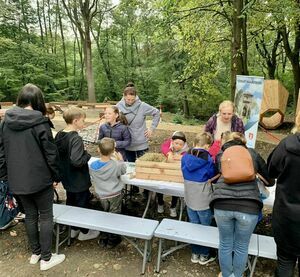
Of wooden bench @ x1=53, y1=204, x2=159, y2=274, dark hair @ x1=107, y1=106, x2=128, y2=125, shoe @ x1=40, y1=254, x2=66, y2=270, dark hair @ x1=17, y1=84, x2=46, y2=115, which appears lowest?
shoe @ x1=40, y1=254, x2=66, y2=270

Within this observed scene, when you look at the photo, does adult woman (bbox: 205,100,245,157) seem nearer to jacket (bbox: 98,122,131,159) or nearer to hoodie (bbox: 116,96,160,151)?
hoodie (bbox: 116,96,160,151)

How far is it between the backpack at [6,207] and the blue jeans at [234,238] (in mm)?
2492

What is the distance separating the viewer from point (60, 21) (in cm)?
2612

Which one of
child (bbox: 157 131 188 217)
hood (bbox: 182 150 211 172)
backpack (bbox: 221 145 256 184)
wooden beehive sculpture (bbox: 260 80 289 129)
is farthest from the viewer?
wooden beehive sculpture (bbox: 260 80 289 129)

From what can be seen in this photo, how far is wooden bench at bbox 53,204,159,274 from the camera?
10.4 feet

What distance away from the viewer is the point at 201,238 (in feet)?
10.0

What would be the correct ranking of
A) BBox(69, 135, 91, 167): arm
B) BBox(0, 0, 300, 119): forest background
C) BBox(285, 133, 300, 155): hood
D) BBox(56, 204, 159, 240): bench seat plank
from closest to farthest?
BBox(285, 133, 300, 155): hood
BBox(56, 204, 159, 240): bench seat plank
BBox(69, 135, 91, 167): arm
BBox(0, 0, 300, 119): forest background

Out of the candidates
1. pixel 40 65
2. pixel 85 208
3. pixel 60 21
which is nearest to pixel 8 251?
pixel 85 208

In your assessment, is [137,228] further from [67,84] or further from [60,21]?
[60,21]

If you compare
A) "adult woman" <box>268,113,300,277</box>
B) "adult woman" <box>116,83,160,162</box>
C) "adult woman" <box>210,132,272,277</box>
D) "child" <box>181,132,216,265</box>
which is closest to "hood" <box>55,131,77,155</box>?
"child" <box>181,132,216,265</box>

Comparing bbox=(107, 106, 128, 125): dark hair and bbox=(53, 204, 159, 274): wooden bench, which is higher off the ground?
bbox=(107, 106, 128, 125): dark hair

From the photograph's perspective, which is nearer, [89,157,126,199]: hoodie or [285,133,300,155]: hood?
[285,133,300,155]: hood

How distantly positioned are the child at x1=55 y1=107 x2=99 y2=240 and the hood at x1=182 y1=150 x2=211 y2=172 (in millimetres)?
1078

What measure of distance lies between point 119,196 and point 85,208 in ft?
1.48
